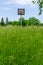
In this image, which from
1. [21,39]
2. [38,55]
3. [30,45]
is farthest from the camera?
[21,39]

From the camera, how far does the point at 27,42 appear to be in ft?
49.5

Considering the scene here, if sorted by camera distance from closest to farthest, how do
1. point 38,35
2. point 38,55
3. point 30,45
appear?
point 38,55 → point 30,45 → point 38,35

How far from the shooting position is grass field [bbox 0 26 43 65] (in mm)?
12336

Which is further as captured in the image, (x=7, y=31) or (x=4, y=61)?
(x=7, y=31)

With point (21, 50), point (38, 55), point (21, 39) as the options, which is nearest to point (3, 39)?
point (21, 39)

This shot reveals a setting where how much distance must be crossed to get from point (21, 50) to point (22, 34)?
3.50 metres

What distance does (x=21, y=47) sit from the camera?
1405 cm

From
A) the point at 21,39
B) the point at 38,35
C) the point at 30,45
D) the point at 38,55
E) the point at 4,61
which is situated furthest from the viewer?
the point at 38,35

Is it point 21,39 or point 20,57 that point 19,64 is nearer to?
point 20,57

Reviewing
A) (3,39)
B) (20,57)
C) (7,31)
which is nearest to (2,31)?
(7,31)

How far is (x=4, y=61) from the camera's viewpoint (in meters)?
12.0

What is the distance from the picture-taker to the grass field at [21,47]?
40.5 feet

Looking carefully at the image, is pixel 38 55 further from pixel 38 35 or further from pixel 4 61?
pixel 38 35

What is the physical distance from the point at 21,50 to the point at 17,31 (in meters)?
4.30
